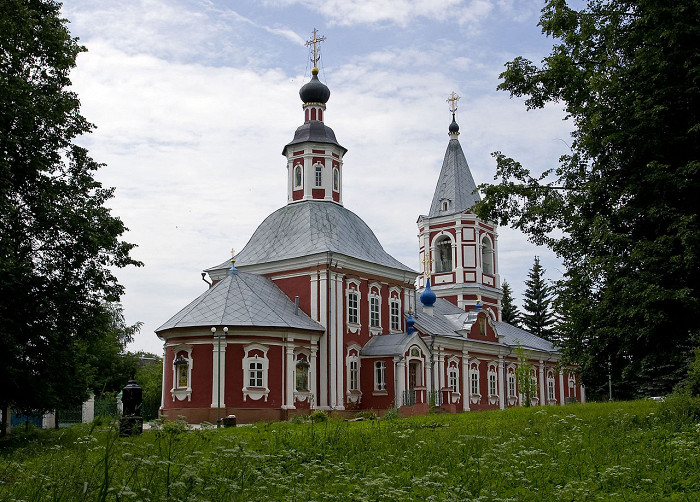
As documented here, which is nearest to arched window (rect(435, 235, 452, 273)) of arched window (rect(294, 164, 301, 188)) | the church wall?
arched window (rect(294, 164, 301, 188))

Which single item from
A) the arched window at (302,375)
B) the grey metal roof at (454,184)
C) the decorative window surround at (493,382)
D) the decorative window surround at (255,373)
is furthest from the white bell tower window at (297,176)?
the decorative window surround at (493,382)

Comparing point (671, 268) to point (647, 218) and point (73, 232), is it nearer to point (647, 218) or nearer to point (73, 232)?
point (647, 218)

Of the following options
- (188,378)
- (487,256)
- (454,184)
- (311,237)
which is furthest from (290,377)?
(454,184)

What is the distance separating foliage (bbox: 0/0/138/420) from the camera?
58.4ft

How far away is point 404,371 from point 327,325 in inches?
164

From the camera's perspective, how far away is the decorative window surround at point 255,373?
29.1 metres

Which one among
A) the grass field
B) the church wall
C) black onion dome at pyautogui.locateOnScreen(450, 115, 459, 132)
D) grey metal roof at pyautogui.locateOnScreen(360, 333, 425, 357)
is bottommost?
the grass field

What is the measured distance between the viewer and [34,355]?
19.1 metres

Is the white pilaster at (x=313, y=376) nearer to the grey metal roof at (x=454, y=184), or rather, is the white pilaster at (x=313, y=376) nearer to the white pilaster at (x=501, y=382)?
the white pilaster at (x=501, y=382)

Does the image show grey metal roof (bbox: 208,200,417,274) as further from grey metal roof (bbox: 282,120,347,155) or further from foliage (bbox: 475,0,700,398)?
foliage (bbox: 475,0,700,398)

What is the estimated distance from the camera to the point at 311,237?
34.4m

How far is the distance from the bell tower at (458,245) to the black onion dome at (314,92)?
14577mm

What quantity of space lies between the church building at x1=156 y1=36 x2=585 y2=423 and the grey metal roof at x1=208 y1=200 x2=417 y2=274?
0.08 metres

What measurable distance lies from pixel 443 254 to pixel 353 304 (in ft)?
61.2
